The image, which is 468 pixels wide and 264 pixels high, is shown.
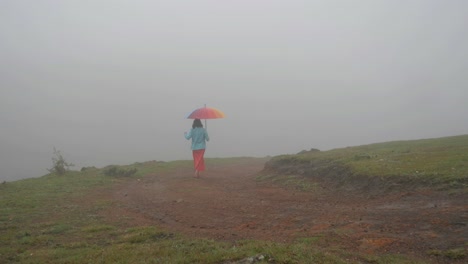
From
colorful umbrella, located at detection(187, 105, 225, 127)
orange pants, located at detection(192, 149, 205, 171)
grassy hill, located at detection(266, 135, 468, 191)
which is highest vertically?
colorful umbrella, located at detection(187, 105, 225, 127)

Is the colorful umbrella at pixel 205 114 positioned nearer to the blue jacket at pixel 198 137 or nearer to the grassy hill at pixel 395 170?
the blue jacket at pixel 198 137

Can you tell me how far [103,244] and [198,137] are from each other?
12.9 metres

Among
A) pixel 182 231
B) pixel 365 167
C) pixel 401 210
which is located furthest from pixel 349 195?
pixel 182 231

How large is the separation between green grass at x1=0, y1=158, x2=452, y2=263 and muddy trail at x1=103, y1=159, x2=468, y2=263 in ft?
1.99

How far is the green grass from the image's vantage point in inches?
276

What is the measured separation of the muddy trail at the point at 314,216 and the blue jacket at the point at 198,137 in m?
4.68

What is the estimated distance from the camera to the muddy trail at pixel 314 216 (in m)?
7.79

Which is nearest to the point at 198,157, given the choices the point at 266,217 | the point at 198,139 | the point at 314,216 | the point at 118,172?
the point at 198,139

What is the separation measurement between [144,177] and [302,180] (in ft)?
34.9

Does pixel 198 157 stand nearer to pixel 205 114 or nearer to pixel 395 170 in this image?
pixel 205 114

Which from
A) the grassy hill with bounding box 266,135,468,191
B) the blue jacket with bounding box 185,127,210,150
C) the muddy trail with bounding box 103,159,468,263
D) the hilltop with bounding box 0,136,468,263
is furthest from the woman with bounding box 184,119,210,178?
the grassy hill with bounding box 266,135,468,191

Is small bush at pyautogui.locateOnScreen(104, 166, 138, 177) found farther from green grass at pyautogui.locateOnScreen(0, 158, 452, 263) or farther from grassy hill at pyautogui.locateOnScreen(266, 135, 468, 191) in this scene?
grassy hill at pyautogui.locateOnScreen(266, 135, 468, 191)

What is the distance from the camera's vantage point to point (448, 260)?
6.64 metres

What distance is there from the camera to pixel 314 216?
10.6 m
